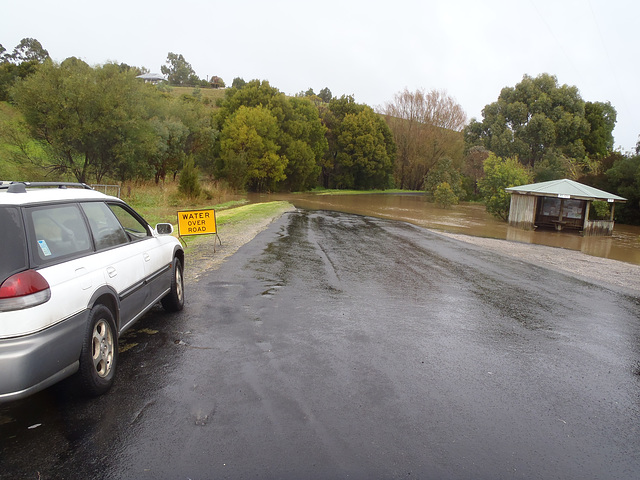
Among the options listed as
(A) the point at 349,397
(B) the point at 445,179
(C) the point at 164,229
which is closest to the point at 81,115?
(C) the point at 164,229

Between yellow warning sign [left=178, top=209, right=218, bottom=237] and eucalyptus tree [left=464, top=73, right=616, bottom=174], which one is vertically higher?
eucalyptus tree [left=464, top=73, right=616, bottom=174]

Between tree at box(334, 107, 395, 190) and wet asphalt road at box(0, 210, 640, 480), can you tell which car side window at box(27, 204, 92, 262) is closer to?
wet asphalt road at box(0, 210, 640, 480)

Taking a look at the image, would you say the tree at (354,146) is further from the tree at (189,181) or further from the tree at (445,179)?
the tree at (189,181)

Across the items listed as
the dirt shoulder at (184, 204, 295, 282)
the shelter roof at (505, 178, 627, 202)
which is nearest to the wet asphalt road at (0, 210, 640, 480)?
the dirt shoulder at (184, 204, 295, 282)

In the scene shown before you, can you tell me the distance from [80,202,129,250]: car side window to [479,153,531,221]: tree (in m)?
34.0

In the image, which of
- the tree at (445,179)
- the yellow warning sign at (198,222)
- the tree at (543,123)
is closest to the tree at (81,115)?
the yellow warning sign at (198,222)

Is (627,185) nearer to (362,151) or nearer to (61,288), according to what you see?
(61,288)

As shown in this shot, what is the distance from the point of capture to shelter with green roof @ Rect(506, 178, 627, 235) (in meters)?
27.7

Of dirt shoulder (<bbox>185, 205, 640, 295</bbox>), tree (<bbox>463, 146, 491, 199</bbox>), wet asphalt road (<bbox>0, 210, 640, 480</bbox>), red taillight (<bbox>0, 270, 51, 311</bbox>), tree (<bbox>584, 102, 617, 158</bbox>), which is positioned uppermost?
tree (<bbox>584, 102, 617, 158</bbox>)

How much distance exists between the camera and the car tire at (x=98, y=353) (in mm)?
3857

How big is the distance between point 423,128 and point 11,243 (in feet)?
270

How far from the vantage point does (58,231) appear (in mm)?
4008

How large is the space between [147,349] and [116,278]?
3.75 ft

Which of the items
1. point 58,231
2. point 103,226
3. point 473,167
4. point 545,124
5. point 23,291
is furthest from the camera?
point 473,167
